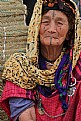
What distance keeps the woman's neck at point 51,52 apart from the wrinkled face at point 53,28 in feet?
0.12

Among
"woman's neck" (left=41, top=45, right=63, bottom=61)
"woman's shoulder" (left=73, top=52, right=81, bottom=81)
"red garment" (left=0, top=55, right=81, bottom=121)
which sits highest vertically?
"woman's neck" (left=41, top=45, right=63, bottom=61)

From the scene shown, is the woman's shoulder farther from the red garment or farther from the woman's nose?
the woman's nose

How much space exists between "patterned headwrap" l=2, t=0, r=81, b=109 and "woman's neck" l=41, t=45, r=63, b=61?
0.03 metres

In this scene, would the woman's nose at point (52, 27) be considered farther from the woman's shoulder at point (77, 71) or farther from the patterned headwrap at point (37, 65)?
the woman's shoulder at point (77, 71)

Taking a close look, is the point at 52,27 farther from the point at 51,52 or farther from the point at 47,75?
the point at 47,75

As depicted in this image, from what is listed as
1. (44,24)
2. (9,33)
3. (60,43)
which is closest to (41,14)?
(44,24)

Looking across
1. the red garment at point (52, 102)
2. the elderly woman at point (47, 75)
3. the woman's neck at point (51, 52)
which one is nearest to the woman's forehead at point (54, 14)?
the elderly woman at point (47, 75)

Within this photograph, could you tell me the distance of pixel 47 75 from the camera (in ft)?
6.73

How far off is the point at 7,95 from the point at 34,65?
212 millimetres

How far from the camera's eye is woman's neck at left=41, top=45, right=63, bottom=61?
2.06 meters

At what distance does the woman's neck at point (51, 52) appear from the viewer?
6.75ft

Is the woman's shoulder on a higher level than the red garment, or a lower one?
higher

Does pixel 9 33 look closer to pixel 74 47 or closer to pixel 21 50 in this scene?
pixel 21 50

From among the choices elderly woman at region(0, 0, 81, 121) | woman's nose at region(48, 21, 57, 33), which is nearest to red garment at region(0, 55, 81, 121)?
elderly woman at region(0, 0, 81, 121)
